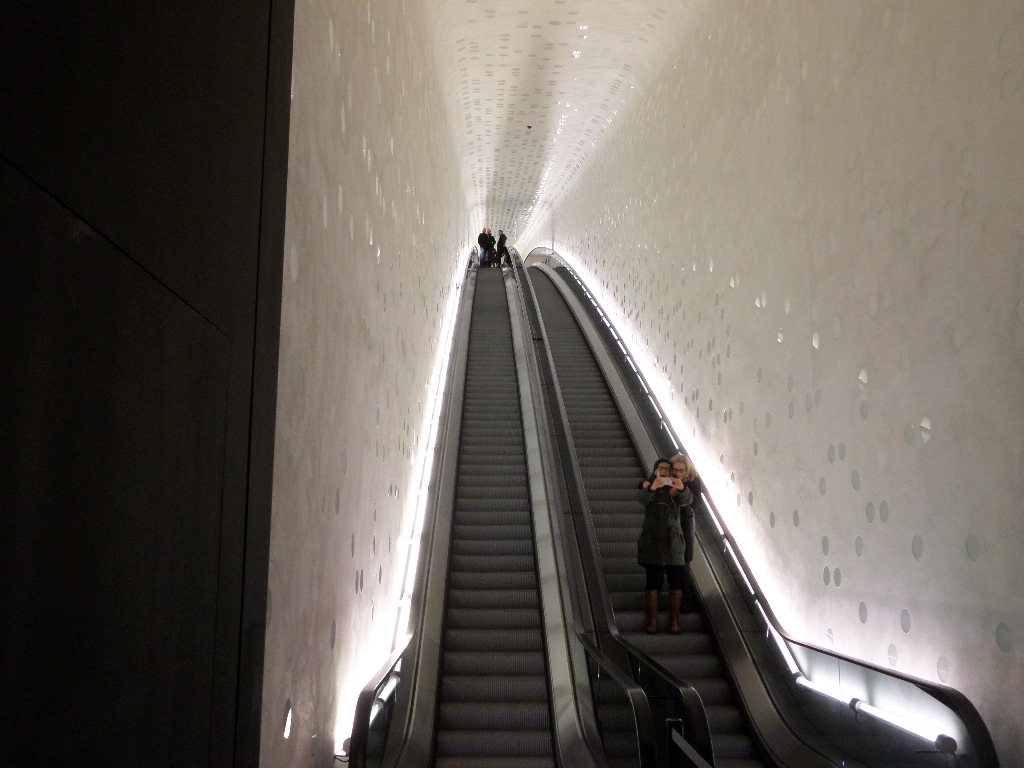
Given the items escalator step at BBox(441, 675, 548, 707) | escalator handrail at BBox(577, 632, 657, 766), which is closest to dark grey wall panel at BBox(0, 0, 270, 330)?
escalator handrail at BBox(577, 632, 657, 766)

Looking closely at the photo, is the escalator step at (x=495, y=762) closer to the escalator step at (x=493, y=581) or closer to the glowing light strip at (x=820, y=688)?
the glowing light strip at (x=820, y=688)

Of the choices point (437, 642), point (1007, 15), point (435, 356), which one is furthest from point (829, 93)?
point (435, 356)

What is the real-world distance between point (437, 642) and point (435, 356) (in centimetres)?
552

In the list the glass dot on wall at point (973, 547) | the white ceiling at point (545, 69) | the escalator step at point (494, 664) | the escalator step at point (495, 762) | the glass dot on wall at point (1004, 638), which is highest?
the white ceiling at point (545, 69)

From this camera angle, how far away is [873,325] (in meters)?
5.19

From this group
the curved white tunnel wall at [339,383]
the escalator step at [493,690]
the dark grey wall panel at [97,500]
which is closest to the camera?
the dark grey wall panel at [97,500]

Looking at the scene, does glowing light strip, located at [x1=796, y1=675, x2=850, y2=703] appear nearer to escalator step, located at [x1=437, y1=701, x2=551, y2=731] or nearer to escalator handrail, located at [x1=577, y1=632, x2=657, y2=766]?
escalator handrail, located at [x1=577, y1=632, x2=657, y2=766]

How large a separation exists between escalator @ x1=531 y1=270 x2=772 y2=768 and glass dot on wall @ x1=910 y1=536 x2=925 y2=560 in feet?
5.49

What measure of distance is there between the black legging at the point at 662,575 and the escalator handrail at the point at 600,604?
0.47 m

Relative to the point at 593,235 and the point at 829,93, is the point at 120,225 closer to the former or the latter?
the point at 829,93

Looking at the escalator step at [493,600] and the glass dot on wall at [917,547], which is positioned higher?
the glass dot on wall at [917,547]

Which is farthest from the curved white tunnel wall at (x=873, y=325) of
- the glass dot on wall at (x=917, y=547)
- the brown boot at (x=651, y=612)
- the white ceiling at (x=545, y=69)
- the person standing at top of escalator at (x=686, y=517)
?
the white ceiling at (x=545, y=69)

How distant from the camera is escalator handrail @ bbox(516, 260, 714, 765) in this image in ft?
13.8

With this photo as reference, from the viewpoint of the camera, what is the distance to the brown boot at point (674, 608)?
21.4ft
